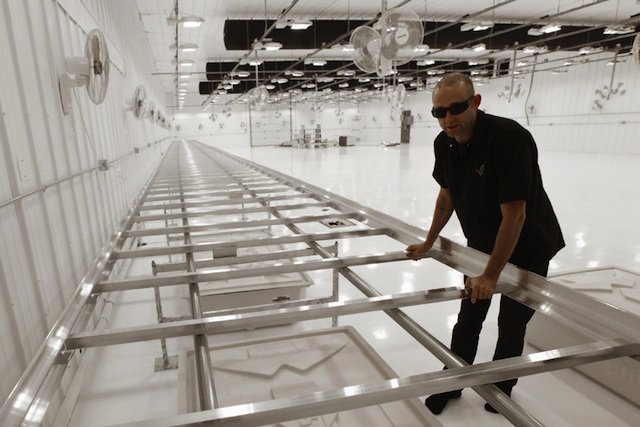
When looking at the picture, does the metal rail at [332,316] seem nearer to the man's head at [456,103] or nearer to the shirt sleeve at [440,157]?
the shirt sleeve at [440,157]

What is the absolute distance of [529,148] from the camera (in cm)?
171

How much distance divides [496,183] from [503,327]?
870 mm

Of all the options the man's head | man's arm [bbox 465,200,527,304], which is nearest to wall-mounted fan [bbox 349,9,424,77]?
the man's head

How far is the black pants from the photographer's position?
2166 millimetres

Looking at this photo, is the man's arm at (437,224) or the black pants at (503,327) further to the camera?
the black pants at (503,327)

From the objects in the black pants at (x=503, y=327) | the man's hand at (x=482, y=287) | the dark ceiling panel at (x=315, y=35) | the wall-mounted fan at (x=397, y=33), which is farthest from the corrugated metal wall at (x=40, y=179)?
the dark ceiling panel at (x=315, y=35)

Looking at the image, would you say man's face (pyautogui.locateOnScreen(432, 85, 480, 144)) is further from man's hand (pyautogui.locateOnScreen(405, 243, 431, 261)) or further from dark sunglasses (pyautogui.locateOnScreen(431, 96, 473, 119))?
man's hand (pyautogui.locateOnScreen(405, 243, 431, 261))

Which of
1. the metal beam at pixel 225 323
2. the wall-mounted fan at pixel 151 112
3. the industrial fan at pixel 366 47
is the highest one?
the industrial fan at pixel 366 47

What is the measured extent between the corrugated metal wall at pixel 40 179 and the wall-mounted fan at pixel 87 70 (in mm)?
71

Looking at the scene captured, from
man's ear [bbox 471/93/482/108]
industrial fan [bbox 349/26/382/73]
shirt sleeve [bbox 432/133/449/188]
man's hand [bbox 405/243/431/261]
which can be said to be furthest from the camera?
industrial fan [bbox 349/26/382/73]

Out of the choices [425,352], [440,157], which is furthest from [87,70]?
[425,352]

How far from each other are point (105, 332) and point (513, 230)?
4.88 ft

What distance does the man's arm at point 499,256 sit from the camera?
1.44 m

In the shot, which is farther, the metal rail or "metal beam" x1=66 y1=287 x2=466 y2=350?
"metal beam" x1=66 y1=287 x2=466 y2=350
